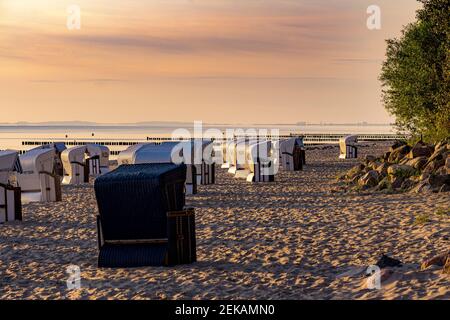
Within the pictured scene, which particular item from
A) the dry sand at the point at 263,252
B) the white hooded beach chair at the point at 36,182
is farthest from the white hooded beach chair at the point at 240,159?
the dry sand at the point at 263,252

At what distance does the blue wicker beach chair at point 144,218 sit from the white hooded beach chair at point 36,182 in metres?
13.4

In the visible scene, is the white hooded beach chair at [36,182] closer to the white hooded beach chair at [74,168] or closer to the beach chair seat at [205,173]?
the beach chair seat at [205,173]

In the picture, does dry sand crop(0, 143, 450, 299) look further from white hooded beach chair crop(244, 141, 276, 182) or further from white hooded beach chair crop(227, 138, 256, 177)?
white hooded beach chair crop(227, 138, 256, 177)

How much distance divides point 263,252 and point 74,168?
75.1 feet

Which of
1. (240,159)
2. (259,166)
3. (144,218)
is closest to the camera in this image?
(144,218)

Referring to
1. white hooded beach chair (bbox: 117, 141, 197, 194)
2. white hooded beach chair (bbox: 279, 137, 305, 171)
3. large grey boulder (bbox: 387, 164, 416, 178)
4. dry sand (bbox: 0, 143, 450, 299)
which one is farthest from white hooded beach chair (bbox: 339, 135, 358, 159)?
dry sand (bbox: 0, 143, 450, 299)

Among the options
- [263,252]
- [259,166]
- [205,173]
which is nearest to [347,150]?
[259,166]

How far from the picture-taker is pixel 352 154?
54562 mm

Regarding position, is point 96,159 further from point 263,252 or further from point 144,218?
point 144,218

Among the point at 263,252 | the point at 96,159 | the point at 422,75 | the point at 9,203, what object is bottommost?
the point at 263,252

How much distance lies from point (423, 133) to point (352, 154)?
19.0 m

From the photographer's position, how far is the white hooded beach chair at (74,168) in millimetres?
34750

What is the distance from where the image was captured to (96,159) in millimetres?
40656

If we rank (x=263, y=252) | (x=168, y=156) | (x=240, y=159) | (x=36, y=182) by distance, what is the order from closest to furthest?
1. (x=263, y=252)
2. (x=36, y=182)
3. (x=168, y=156)
4. (x=240, y=159)
